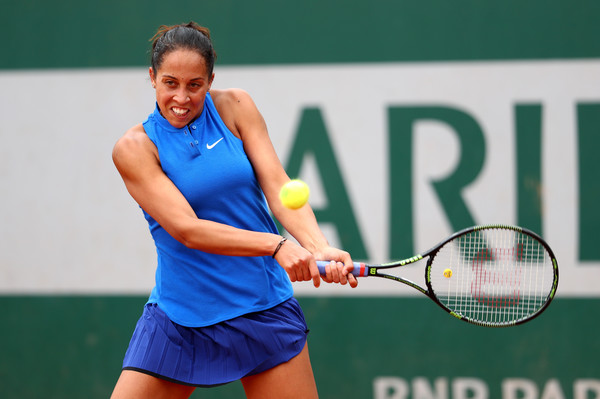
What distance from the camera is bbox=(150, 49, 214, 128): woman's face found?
214 centimetres

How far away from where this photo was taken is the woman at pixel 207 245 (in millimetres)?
2146

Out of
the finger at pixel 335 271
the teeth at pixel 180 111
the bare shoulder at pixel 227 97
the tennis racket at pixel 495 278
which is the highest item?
the bare shoulder at pixel 227 97

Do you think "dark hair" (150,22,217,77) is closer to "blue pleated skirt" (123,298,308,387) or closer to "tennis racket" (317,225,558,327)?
"blue pleated skirt" (123,298,308,387)

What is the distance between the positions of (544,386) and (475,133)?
1.38m

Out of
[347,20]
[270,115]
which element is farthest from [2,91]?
[347,20]

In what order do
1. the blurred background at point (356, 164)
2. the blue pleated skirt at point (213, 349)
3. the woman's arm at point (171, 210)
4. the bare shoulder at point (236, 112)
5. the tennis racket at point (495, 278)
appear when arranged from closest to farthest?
the woman's arm at point (171, 210) → the blue pleated skirt at point (213, 349) → the bare shoulder at point (236, 112) → the tennis racket at point (495, 278) → the blurred background at point (356, 164)

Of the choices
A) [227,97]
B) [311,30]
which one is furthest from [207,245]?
[311,30]

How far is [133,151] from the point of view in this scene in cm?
218

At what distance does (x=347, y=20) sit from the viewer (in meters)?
4.07

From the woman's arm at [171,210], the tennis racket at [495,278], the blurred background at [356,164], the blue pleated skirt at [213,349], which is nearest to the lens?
the woman's arm at [171,210]

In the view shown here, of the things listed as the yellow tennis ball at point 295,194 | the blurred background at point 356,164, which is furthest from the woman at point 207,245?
the blurred background at point 356,164

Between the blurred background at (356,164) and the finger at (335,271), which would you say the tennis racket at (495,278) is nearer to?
the blurred background at (356,164)

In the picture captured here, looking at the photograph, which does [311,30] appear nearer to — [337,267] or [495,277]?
[495,277]

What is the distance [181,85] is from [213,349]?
2.56 feet
